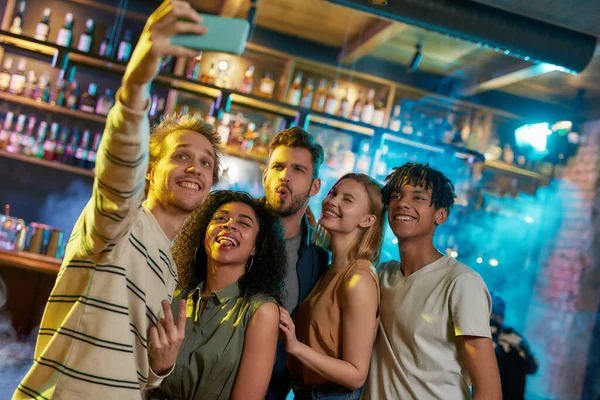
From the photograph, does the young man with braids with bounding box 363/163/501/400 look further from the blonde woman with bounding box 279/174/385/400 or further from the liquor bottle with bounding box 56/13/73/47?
the liquor bottle with bounding box 56/13/73/47

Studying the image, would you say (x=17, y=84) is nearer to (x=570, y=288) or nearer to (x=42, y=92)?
(x=42, y=92)

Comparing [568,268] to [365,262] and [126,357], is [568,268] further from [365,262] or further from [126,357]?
[126,357]

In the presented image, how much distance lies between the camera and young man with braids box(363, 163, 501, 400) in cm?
184

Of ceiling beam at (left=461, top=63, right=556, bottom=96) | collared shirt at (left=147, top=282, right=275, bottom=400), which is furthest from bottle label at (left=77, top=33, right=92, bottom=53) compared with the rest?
collared shirt at (left=147, top=282, right=275, bottom=400)

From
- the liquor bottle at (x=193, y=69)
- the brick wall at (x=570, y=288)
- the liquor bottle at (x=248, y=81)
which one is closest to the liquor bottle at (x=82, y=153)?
the liquor bottle at (x=193, y=69)

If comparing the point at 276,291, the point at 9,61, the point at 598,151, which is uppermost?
the point at 598,151

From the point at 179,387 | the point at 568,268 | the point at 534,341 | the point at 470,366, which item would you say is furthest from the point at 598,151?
the point at 179,387

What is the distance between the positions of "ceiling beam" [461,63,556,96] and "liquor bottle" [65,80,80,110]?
11.1 feet

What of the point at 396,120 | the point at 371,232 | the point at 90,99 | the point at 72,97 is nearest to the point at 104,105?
the point at 90,99

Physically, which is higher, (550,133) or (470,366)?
(550,133)

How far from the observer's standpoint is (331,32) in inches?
196

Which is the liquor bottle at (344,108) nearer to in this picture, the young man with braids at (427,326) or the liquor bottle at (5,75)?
the liquor bottle at (5,75)

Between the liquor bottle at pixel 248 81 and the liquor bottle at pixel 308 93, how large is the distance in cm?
45

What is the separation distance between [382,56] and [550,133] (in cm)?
168
